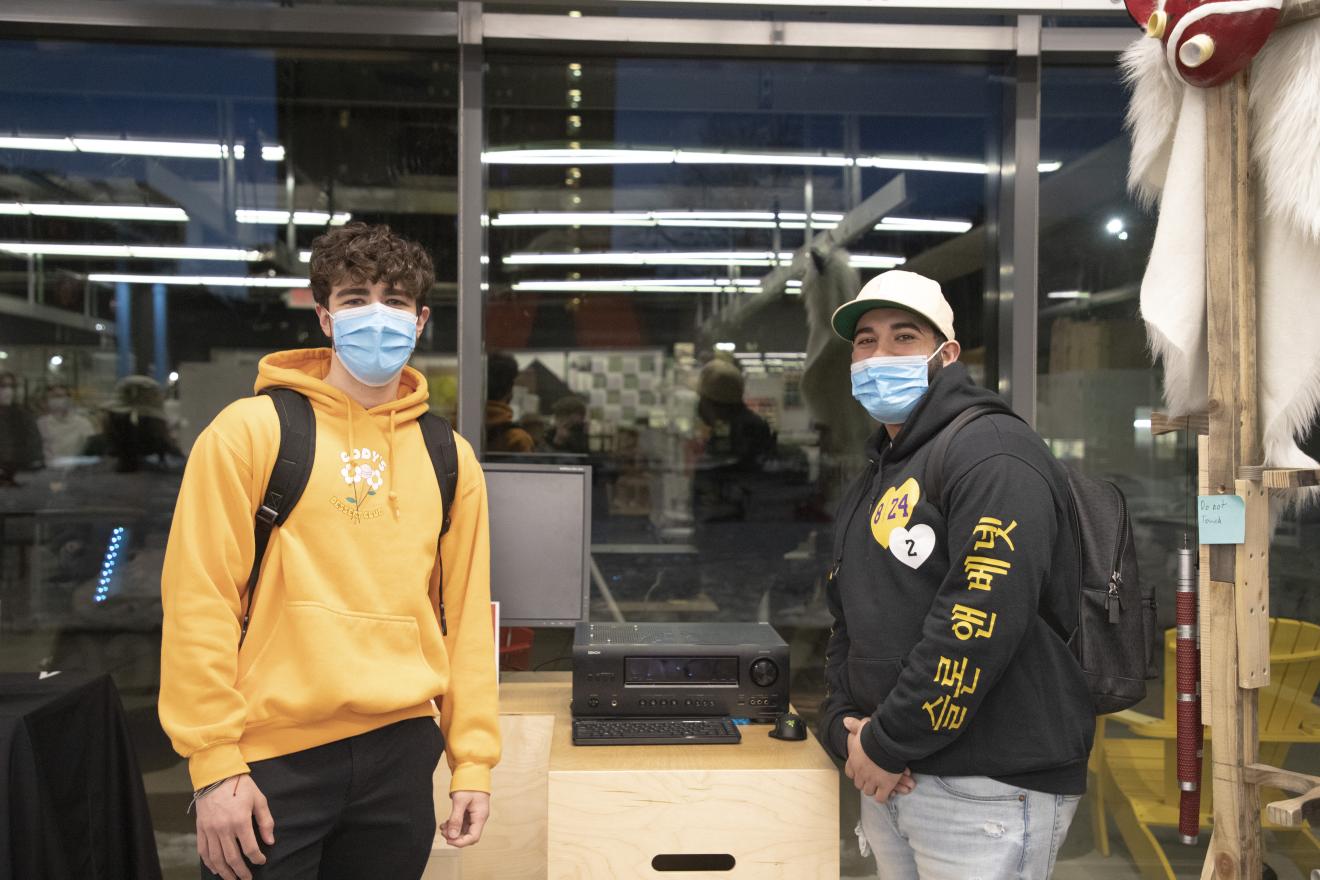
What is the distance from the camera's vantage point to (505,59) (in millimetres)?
3176

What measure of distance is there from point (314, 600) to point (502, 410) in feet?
6.15

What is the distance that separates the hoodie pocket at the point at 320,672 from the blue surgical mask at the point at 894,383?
38.4 inches

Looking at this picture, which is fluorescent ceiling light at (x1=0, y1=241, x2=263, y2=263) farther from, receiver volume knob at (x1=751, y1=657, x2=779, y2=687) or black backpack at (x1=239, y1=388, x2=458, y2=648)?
receiver volume knob at (x1=751, y1=657, x2=779, y2=687)

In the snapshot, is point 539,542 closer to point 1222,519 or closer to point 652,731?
point 652,731

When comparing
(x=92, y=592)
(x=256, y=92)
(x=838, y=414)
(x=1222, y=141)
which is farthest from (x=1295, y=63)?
(x=92, y=592)

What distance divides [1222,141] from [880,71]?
1.73m

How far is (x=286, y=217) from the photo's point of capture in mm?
3354

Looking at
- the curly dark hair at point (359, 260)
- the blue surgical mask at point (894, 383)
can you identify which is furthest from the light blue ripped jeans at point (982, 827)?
the curly dark hair at point (359, 260)

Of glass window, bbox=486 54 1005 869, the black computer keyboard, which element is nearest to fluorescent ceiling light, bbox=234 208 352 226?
glass window, bbox=486 54 1005 869

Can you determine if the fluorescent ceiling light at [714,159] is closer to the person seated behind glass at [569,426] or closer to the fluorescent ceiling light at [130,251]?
the person seated behind glass at [569,426]

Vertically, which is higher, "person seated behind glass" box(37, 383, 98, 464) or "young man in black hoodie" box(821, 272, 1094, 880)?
"person seated behind glass" box(37, 383, 98, 464)

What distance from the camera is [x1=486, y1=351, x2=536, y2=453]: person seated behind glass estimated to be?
10.8ft

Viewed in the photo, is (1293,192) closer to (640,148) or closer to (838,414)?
(838,414)

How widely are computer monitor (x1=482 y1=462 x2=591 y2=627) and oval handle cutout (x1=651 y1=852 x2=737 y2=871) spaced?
734mm
